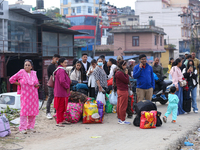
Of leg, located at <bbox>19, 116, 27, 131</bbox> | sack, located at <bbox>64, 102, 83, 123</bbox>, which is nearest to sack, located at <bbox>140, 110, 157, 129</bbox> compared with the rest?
sack, located at <bbox>64, 102, 83, 123</bbox>

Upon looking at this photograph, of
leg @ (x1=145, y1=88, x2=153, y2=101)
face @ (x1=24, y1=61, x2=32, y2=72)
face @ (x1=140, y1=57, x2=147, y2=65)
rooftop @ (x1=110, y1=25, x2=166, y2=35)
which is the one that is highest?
rooftop @ (x1=110, y1=25, x2=166, y2=35)

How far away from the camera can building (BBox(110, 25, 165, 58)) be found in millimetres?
47812

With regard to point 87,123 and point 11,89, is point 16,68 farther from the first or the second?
point 87,123

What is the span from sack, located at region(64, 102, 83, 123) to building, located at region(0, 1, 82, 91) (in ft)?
42.1

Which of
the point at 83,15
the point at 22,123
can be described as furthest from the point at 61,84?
the point at 83,15

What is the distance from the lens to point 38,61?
977 inches

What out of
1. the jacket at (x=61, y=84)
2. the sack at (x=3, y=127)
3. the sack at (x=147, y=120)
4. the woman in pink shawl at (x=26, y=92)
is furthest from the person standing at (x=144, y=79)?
the sack at (x=3, y=127)

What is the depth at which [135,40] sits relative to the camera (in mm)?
48625

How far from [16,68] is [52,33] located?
15.6 feet

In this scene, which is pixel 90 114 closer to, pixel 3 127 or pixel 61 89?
pixel 61 89

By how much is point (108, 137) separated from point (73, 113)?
1.99 metres

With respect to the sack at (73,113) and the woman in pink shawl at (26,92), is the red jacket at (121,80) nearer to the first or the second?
the sack at (73,113)

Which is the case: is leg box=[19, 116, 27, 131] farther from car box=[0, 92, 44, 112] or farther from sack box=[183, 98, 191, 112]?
sack box=[183, 98, 191, 112]

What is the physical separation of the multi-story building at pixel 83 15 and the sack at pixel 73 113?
5678cm
